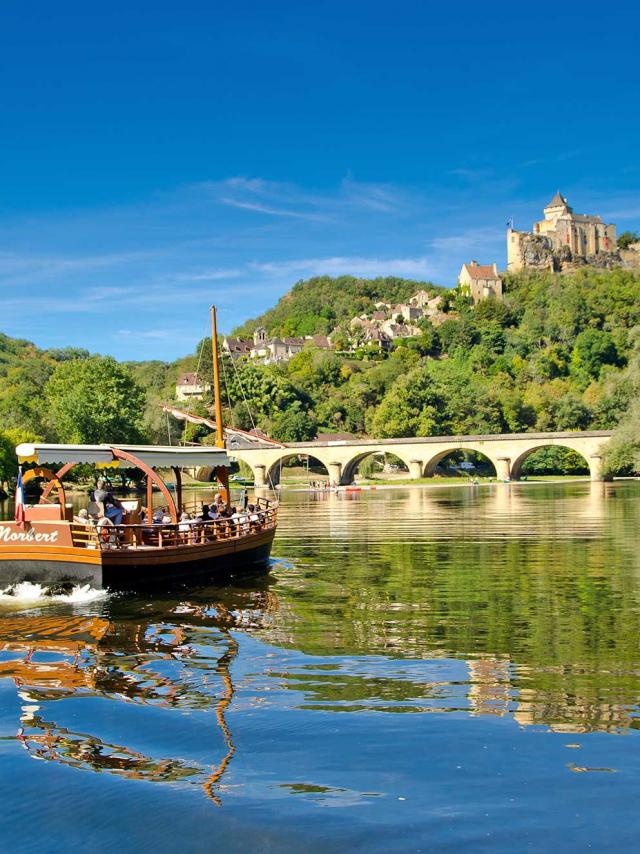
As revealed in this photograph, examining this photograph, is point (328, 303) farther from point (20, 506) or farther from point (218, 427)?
point (20, 506)

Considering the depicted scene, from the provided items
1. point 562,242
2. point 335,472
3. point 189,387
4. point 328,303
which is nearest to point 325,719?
point 335,472

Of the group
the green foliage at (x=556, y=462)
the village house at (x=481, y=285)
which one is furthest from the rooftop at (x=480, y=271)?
the green foliage at (x=556, y=462)

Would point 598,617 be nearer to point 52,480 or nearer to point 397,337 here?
point 52,480

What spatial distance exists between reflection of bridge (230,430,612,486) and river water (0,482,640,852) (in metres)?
61.0

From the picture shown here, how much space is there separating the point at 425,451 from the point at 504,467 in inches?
294

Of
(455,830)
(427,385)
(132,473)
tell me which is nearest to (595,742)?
(455,830)

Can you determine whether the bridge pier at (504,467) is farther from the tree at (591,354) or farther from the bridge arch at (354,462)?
the tree at (591,354)

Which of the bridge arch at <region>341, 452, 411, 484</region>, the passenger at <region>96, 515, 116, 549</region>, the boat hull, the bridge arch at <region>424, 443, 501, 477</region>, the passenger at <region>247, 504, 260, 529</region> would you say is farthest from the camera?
the bridge arch at <region>341, 452, 411, 484</region>

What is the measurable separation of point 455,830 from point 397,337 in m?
143

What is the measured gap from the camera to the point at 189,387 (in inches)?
5148

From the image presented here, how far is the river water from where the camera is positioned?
6.68 meters

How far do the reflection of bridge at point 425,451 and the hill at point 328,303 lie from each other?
267 ft

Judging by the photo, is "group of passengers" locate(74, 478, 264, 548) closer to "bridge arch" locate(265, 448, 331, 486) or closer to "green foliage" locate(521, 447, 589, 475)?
"bridge arch" locate(265, 448, 331, 486)

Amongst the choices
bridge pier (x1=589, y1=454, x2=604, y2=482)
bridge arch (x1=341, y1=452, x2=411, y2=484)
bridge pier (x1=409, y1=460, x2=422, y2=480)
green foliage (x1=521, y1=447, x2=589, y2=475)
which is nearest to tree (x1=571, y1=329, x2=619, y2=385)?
green foliage (x1=521, y1=447, x2=589, y2=475)
